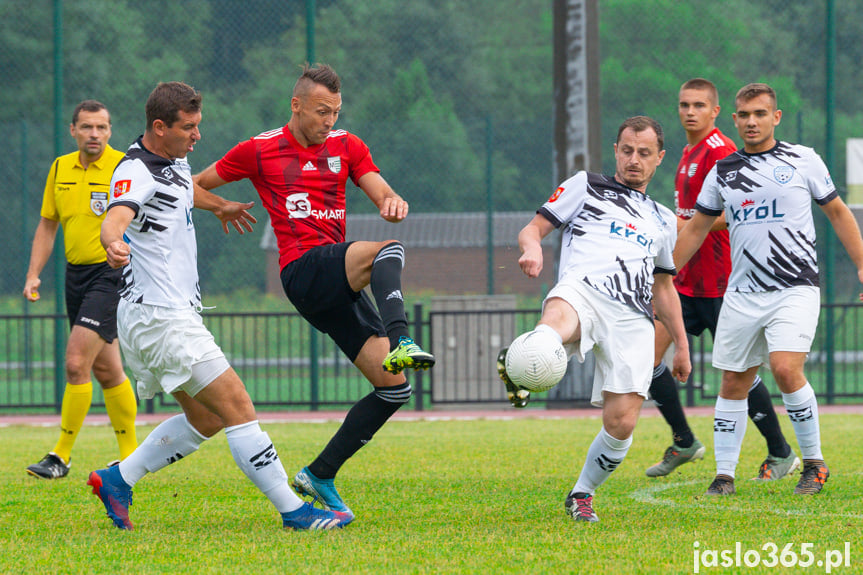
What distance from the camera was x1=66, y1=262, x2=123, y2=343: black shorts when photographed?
715cm

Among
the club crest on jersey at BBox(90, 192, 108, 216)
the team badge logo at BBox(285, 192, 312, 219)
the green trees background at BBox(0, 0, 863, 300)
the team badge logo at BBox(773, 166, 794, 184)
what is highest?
the green trees background at BBox(0, 0, 863, 300)

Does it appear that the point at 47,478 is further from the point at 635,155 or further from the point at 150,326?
the point at 635,155

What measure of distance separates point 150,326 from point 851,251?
3.87m

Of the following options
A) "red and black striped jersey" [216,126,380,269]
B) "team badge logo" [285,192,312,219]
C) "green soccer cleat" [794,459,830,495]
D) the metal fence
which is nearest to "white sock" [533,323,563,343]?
"red and black striped jersey" [216,126,380,269]

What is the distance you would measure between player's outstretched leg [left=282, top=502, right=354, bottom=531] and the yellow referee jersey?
296 centimetres

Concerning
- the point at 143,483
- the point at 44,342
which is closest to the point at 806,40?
the point at 44,342

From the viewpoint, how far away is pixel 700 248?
23.1 ft

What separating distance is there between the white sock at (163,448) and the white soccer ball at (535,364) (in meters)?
1.63

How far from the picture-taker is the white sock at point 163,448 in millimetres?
5234

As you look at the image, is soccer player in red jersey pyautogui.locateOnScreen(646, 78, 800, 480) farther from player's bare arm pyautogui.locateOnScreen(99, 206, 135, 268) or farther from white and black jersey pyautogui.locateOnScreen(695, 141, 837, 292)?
player's bare arm pyautogui.locateOnScreen(99, 206, 135, 268)

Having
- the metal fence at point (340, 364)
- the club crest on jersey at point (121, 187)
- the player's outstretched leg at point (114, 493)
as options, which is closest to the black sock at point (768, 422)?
the player's outstretched leg at point (114, 493)

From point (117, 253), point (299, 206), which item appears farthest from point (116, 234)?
point (299, 206)

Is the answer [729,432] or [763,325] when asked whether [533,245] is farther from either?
[729,432]

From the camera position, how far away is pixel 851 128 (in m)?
15.7
